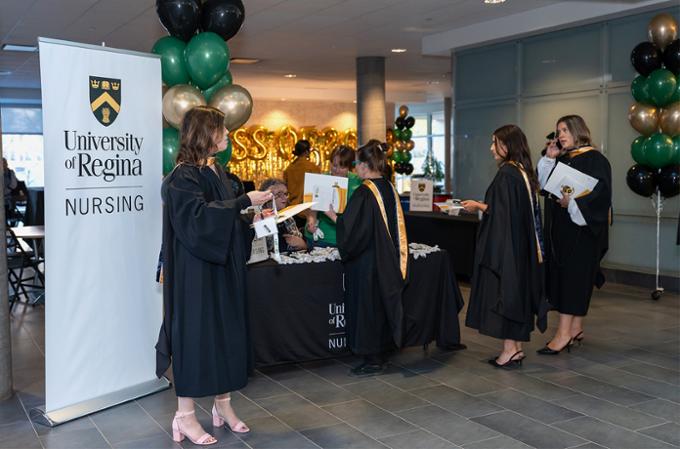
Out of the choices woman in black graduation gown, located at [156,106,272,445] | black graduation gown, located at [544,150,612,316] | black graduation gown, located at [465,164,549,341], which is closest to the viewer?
woman in black graduation gown, located at [156,106,272,445]

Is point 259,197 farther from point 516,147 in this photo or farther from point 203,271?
point 516,147

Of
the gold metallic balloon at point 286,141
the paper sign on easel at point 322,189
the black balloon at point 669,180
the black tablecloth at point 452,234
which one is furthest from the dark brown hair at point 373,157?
the gold metallic balloon at point 286,141

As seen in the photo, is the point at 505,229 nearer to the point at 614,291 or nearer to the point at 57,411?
the point at 57,411

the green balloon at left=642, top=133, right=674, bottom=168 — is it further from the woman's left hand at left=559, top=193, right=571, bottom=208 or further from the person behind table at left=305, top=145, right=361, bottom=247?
the person behind table at left=305, top=145, right=361, bottom=247

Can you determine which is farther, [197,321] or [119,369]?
[119,369]

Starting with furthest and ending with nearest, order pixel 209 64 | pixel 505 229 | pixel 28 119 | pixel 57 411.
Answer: pixel 28 119 → pixel 209 64 → pixel 505 229 → pixel 57 411

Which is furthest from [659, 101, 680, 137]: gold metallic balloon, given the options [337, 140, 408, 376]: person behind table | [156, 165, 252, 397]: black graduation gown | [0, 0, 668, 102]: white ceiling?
[156, 165, 252, 397]: black graduation gown

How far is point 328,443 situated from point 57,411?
5.15 ft

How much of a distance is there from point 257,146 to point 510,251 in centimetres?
1336

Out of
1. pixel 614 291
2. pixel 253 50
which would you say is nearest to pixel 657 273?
pixel 614 291

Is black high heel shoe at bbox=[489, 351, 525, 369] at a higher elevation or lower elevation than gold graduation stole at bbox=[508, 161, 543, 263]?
lower

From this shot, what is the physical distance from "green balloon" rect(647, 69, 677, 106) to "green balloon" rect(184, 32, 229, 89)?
455 centimetres

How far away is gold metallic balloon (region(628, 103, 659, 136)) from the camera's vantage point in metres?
7.73

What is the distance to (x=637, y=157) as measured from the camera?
7.91m
